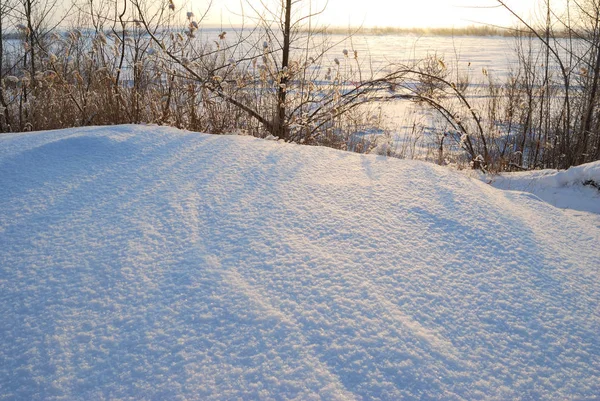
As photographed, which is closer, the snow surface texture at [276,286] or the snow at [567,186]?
the snow surface texture at [276,286]

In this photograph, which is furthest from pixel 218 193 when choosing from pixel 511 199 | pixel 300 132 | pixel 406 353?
pixel 300 132

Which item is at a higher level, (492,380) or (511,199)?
(511,199)

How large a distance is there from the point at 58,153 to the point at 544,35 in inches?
186

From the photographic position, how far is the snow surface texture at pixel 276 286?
0.64 m

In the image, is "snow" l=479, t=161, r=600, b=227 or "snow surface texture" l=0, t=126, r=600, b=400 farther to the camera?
"snow" l=479, t=161, r=600, b=227

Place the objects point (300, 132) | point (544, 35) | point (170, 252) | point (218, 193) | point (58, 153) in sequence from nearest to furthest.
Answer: point (170, 252), point (218, 193), point (58, 153), point (300, 132), point (544, 35)

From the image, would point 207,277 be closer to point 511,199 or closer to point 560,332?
point 560,332

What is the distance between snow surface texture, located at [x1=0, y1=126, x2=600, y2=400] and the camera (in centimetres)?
64

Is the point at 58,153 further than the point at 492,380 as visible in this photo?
Yes

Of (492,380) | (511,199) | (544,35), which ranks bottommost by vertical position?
(492,380)

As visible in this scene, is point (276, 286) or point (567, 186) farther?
point (567, 186)

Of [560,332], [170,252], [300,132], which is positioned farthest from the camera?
[300,132]

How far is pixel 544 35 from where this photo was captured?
4.34 m

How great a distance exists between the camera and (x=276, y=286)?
824mm
